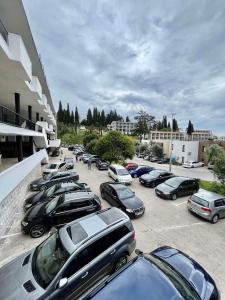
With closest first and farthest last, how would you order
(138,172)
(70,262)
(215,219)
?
(70,262) → (215,219) → (138,172)

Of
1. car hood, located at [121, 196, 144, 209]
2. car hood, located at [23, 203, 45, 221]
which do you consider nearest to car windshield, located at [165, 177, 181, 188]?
car hood, located at [121, 196, 144, 209]

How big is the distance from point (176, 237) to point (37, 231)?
6.28m

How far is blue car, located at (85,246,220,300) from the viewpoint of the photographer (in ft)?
10.9

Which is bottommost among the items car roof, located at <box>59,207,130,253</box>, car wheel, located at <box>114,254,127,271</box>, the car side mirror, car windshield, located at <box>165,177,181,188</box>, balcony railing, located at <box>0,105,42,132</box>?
car wheel, located at <box>114,254,127,271</box>

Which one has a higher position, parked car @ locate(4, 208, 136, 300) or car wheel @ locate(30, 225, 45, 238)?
parked car @ locate(4, 208, 136, 300)

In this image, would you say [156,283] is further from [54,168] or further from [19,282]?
[54,168]

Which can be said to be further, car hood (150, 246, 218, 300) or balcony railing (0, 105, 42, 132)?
balcony railing (0, 105, 42, 132)

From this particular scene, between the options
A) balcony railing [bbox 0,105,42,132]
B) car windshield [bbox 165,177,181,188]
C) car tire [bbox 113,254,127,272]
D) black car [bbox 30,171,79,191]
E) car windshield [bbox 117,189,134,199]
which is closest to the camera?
car tire [bbox 113,254,127,272]

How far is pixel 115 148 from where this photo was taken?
85.2 feet

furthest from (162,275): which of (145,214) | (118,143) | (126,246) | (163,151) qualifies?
(163,151)

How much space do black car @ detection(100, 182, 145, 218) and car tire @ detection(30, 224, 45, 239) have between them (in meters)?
4.27

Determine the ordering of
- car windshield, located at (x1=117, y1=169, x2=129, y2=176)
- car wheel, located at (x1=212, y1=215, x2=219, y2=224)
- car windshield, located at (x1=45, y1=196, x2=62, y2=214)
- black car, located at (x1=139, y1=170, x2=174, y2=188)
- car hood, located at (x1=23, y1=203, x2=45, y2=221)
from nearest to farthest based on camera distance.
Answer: car hood, located at (x1=23, y1=203, x2=45, y2=221) < car windshield, located at (x1=45, y1=196, x2=62, y2=214) < car wheel, located at (x1=212, y1=215, x2=219, y2=224) < black car, located at (x1=139, y1=170, x2=174, y2=188) < car windshield, located at (x1=117, y1=169, x2=129, y2=176)

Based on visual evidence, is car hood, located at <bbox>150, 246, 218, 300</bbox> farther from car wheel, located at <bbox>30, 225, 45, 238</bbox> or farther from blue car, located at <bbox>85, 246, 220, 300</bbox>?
car wheel, located at <bbox>30, 225, 45, 238</bbox>

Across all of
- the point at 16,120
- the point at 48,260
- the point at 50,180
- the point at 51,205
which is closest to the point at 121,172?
the point at 50,180
